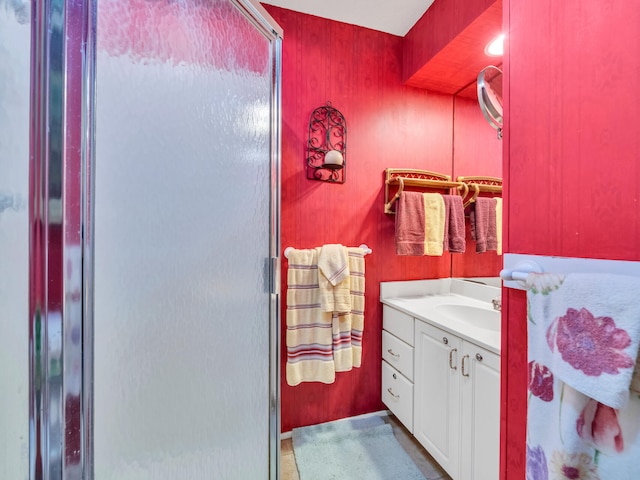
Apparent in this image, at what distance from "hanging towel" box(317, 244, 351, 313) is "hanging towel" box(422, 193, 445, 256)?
0.51 m

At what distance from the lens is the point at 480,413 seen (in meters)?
0.96

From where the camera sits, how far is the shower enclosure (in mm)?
429

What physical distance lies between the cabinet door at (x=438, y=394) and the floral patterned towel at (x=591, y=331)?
63cm

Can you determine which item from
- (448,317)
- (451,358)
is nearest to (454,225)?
(448,317)

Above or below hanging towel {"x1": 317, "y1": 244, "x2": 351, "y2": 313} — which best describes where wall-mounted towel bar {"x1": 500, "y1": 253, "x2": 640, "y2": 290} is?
above

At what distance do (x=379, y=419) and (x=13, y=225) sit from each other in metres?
1.84

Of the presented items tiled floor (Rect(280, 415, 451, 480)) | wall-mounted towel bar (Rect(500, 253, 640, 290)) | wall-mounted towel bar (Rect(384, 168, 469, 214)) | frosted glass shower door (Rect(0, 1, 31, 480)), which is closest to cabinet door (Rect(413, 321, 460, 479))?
tiled floor (Rect(280, 415, 451, 480))

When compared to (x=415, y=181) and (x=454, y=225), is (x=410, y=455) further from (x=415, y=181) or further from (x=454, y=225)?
(x=415, y=181)

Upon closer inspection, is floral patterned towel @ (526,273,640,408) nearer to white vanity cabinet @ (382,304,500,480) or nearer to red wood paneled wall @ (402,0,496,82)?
white vanity cabinet @ (382,304,500,480)

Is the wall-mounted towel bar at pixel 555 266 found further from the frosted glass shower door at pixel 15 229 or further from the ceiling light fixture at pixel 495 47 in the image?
the ceiling light fixture at pixel 495 47

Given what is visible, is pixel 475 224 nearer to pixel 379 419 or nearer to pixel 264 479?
pixel 379 419

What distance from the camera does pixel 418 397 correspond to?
4.24ft

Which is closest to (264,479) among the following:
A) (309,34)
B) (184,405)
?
(184,405)

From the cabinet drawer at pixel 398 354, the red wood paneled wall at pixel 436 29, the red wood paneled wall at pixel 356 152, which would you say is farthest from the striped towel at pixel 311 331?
the red wood paneled wall at pixel 436 29
